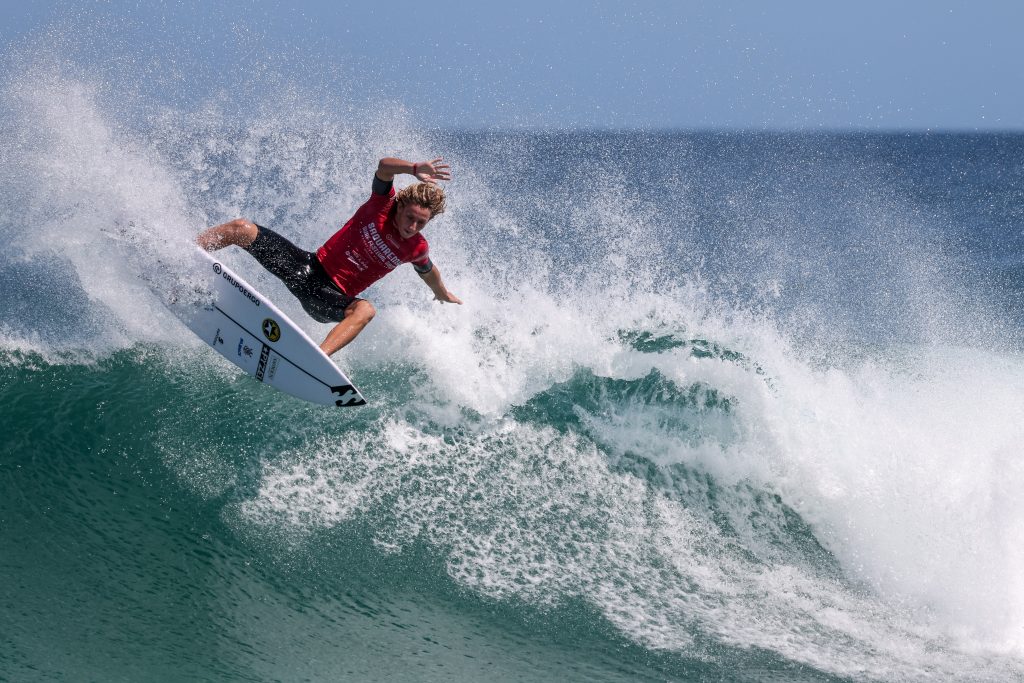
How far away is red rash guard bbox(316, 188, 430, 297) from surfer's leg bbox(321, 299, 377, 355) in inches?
10.5

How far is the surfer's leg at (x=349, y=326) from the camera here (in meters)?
6.17

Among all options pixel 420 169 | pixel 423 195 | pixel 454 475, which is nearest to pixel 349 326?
pixel 423 195

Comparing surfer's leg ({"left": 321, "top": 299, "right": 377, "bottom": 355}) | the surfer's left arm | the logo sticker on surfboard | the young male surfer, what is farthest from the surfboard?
the surfer's left arm

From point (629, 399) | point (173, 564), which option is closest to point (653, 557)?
point (629, 399)

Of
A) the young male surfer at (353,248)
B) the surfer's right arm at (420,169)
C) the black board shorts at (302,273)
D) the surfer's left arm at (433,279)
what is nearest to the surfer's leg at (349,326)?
the young male surfer at (353,248)

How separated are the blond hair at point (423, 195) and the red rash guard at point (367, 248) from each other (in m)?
0.23

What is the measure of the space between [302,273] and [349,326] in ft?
2.24

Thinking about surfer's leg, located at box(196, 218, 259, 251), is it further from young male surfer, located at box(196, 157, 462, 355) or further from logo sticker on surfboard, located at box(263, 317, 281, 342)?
logo sticker on surfboard, located at box(263, 317, 281, 342)

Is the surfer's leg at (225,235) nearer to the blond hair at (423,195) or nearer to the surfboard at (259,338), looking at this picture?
the surfboard at (259,338)

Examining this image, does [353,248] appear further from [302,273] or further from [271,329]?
[271,329]

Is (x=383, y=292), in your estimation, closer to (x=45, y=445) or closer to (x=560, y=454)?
(x=560, y=454)

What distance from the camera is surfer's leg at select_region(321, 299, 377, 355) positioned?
617 centimetres

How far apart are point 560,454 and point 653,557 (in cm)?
119

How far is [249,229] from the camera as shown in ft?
21.7
